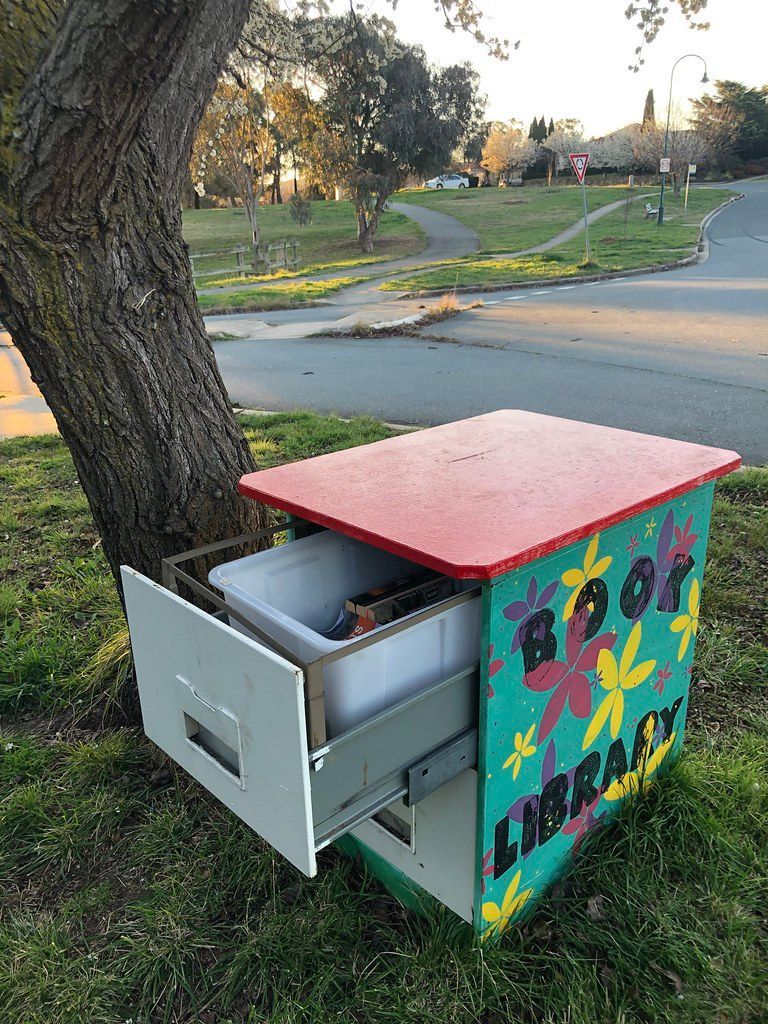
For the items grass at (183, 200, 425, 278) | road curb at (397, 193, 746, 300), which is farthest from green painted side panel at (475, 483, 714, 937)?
grass at (183, 200, 425, 278)

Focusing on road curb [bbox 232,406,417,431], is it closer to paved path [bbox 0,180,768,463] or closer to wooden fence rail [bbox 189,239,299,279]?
paved path [bbox 0,180,768,463]

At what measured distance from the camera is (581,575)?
177cm

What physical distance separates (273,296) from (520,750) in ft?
50.5

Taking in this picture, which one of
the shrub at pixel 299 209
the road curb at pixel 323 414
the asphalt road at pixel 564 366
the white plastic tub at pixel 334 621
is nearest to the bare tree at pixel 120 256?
the white plastic tub at pixel 334 621

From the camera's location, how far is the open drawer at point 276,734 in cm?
138

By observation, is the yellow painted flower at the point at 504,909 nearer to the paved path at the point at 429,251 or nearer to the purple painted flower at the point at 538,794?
the purple painted flower at the point at 538,794

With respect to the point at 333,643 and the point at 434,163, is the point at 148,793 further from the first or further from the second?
A: the point at 434,163

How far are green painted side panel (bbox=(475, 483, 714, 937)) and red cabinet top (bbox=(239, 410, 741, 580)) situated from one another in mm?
79

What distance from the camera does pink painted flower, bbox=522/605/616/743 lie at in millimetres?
1771

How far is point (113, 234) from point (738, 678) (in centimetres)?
268

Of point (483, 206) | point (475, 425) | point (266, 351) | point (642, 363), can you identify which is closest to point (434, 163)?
point (483, 206)

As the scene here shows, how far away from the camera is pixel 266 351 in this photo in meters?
10.1


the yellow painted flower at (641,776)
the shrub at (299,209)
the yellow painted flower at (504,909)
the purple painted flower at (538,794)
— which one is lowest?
the yellow painted flower at (504,909)

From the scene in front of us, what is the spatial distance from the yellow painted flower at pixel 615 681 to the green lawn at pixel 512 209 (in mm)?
22284
